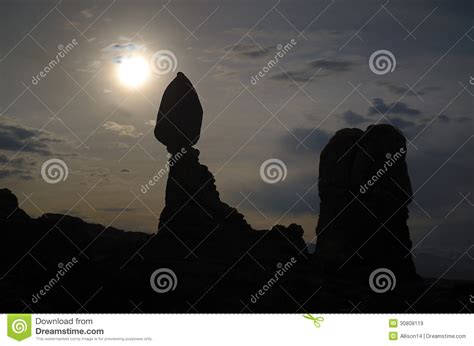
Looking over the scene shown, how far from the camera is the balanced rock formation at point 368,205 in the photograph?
144ft

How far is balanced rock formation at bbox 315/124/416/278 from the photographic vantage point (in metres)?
43.8

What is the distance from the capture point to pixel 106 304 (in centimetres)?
Answer: 3509
